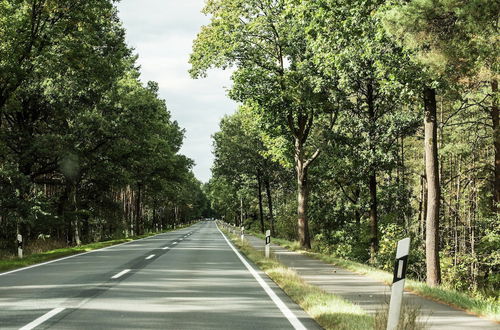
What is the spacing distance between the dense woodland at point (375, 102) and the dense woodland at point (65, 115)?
5.72 m

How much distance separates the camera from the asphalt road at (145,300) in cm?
675

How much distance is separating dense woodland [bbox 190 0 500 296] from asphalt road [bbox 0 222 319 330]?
5.36m

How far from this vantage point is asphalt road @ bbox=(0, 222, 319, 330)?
6.75 meters

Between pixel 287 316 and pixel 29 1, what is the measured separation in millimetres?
17778

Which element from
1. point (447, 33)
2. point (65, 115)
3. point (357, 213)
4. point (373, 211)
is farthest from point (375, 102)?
point (65, 115)

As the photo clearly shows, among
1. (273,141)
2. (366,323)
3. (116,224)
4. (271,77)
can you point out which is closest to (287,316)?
(366,323)

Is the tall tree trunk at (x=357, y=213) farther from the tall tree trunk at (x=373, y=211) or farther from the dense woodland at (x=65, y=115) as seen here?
the dense woodland at (x=65, y=115)

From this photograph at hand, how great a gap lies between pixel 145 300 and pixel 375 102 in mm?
16686

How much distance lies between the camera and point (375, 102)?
74.1 feet

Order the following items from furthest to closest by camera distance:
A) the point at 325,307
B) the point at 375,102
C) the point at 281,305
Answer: the point at 375,102
the point at 281,305
the point at 325,307

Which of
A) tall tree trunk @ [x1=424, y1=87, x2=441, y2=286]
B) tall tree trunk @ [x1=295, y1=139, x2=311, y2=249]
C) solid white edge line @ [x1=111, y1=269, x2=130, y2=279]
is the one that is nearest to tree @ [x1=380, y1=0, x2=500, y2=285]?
tall tree trunk @ [x1=424, y1=87, x2=441, y2=286]

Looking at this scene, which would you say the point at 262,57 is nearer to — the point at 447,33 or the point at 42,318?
the point at 447,33

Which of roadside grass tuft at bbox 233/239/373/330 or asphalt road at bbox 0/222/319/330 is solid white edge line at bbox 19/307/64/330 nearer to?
asphalt road at bbox 0/222/319/330

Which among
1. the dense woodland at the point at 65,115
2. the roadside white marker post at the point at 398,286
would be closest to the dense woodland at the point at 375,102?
the roadside white marker post at the point at 398,286
